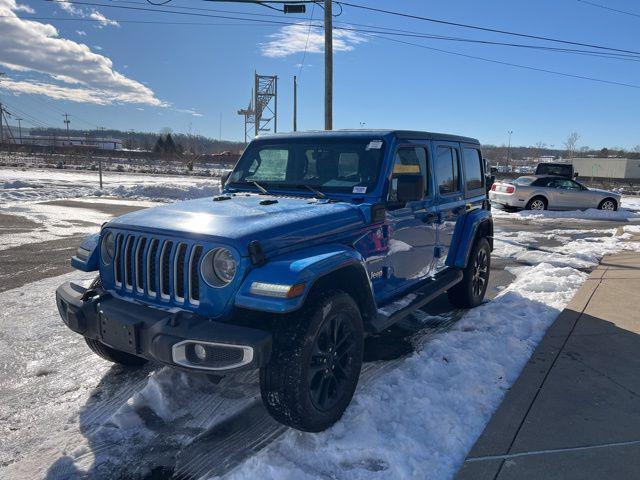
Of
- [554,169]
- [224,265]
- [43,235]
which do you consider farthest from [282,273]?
[554,169]

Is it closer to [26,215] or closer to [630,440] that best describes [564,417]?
[630,440]

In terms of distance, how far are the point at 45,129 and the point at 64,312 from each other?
199 m

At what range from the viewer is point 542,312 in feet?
17.7

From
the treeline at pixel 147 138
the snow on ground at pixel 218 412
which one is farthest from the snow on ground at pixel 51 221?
the treeline at pixel 147 138

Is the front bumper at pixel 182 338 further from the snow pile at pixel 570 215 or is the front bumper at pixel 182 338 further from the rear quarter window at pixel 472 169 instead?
the snow pile at pixel 570 215

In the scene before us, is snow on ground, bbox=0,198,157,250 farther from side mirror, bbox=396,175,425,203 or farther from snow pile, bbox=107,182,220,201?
side mirror, bbox=396,175,425,203

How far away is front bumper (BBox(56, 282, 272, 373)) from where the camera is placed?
8.44 ft

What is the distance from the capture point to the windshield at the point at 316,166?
3.98m

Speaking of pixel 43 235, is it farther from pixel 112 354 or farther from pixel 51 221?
pixel 112 354

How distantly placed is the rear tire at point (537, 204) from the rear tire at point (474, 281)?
40.7ft

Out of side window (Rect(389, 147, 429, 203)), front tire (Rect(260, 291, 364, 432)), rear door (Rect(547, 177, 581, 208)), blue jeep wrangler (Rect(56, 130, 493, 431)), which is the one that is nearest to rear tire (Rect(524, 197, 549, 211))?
rear door (Rect(547, 177, 581, 208))

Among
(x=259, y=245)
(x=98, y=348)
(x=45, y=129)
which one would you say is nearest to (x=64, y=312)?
(x=98, y=348)

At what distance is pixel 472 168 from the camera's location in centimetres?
589

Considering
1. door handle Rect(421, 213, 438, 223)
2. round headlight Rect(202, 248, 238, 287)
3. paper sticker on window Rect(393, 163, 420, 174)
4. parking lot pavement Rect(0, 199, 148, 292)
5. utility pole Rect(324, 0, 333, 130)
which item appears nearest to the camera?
round headlight Rect(202, 248, 238, 287)
